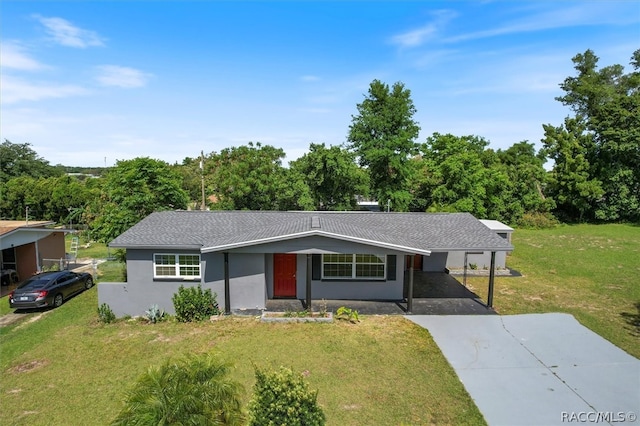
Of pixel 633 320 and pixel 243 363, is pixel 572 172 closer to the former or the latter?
pixel 633 320

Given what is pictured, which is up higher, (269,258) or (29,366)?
(269,258)

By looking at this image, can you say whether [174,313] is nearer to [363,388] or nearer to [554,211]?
[363,388]

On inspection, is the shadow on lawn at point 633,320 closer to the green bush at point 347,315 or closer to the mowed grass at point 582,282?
the mowed grass at point 582,282

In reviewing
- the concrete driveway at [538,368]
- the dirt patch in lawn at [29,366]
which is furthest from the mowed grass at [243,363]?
the concrete driveway at [538,368]

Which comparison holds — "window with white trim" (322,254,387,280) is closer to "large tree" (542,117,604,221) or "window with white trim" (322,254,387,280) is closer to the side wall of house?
the side wall of house

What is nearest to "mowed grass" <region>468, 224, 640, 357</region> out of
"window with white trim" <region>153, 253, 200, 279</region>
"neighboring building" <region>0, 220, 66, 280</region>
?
"window with white trim" <region>153, 253, 200, 279</region>

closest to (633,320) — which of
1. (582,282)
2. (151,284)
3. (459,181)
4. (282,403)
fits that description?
(582,282)
